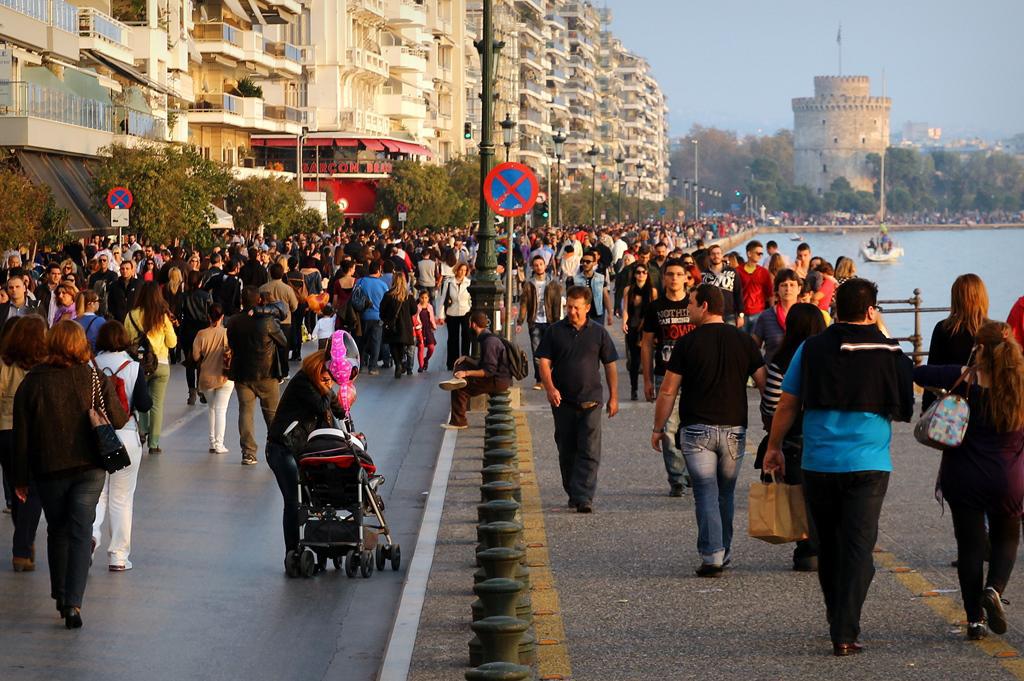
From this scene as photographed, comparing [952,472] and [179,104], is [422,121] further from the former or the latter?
[952,472]

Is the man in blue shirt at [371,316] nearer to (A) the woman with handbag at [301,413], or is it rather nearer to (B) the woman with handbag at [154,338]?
(B) the woman with handbag at [154,338]

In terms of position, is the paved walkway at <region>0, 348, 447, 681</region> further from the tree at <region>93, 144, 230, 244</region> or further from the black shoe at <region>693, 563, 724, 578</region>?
the tree at <region>93, 144, 230, 244</region>

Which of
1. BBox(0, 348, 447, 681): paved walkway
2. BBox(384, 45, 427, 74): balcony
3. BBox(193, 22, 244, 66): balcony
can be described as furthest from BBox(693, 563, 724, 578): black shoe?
BBox(384, 45, 427, 74): balcony

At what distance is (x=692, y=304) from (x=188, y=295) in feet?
47.6

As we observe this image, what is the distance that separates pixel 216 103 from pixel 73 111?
2420 centimetres

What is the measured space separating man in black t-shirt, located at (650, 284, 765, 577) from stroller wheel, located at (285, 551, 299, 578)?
7.05 feet

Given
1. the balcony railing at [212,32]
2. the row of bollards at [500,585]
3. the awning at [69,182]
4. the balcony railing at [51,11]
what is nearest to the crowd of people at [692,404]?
the row of bollards at [500,585]

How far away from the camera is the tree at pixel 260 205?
2361 inches

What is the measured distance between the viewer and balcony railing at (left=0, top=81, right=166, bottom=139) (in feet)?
141

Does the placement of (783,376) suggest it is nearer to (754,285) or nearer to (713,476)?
(713,476)

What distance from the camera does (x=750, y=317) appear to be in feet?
70.5

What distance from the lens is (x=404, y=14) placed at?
9569 cm

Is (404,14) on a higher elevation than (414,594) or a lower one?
higher

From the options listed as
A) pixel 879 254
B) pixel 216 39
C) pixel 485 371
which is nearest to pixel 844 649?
pixel 485 371
